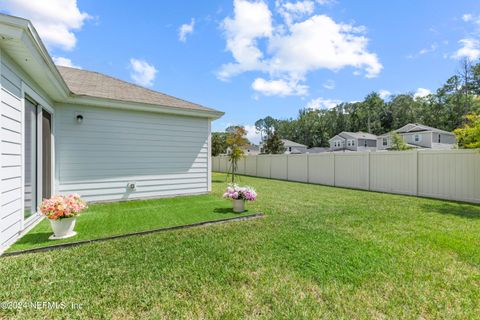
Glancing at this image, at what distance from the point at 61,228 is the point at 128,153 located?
315 centimetres

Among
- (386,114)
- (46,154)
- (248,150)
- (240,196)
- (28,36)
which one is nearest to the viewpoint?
(28,36)

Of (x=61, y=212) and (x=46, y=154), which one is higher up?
(x=46, y=154)

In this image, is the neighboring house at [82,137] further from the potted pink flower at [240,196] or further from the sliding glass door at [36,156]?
the potted pink flower at [240,196]

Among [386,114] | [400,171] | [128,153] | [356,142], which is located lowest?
[400,171]

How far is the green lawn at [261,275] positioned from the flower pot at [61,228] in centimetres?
53

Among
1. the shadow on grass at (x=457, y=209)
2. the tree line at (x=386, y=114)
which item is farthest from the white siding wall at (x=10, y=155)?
the tree line at (x=386, y=114)

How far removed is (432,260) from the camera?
9.53 ft

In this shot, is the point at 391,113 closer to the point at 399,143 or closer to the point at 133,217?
the point at 399,143

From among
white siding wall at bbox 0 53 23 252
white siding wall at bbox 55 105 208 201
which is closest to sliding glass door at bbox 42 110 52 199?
white siding wall at bbox 55 105 208 201

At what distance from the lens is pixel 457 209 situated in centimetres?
580

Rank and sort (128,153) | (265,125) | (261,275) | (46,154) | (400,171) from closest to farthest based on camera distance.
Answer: (261,275) < (46,154) < (128,153) < (400,171) < (265,125)

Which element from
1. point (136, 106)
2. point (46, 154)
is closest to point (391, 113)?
point (136, 106)

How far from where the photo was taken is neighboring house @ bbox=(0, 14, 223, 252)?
3.17m

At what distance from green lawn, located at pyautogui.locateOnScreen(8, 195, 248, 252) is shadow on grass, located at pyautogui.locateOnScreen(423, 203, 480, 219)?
5.09 metres
